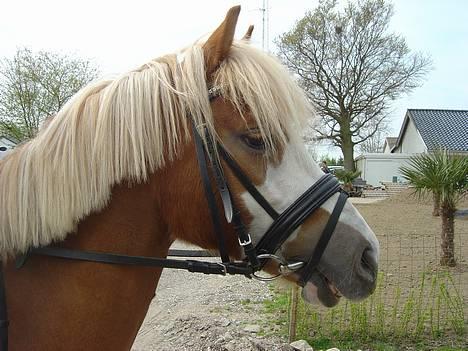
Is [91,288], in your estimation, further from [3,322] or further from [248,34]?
[248,34]

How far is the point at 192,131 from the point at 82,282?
26.4 inches

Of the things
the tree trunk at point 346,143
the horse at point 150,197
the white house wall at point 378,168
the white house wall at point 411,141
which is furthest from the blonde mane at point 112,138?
the white house wall at point 378,168

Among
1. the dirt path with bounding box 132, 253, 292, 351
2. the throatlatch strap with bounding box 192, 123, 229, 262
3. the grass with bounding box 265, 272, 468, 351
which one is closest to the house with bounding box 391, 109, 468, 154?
the dirt path with bounding box 132, 253, 292, 351

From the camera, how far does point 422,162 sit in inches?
367

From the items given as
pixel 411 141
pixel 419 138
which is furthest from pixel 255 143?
pixel 411 141

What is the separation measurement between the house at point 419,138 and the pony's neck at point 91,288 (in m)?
32.7

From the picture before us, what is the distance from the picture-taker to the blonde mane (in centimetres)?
145

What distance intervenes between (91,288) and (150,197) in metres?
0.38

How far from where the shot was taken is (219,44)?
1.54 metres

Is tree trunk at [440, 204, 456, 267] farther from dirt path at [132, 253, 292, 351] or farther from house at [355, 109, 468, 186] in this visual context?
house at [355, 109, 468, 186]

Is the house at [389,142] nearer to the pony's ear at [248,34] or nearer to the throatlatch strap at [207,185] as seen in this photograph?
the pony's ear at [248,34]

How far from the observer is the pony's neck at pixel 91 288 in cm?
145

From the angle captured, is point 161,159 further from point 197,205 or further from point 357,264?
point 357,264

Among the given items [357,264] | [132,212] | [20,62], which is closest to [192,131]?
[132,212]
